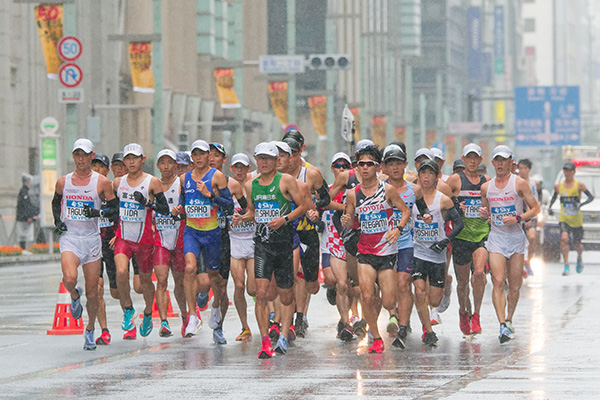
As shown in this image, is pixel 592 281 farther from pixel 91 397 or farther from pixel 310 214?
pixel 91 397

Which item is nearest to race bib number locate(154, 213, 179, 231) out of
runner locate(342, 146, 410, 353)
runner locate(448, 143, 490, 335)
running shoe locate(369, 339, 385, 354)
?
runner locate(342, 146, 410, 353)

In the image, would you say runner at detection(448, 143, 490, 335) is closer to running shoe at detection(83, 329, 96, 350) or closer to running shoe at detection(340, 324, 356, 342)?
running shoe at detection(340, 324, 356, 342)

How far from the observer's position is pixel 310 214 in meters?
14.0

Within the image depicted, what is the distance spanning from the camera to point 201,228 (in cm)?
1452

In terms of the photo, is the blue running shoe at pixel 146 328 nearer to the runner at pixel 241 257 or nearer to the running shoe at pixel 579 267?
the runner at pixel 241 257

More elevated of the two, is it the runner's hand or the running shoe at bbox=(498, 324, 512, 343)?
the runner's hand

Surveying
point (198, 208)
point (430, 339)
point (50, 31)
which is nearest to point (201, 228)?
point (198, 208)

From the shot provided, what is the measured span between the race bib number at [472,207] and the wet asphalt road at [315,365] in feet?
4.06

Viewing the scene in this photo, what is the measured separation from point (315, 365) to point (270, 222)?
4.89 feet

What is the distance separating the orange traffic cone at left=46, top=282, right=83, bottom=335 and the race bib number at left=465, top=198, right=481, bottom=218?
165 inches

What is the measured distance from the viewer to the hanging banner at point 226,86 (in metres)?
49.1

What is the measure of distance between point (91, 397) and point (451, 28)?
136976mm

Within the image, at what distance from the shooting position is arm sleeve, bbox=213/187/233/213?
14.3 meters

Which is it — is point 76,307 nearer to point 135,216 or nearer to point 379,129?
point 135,216
